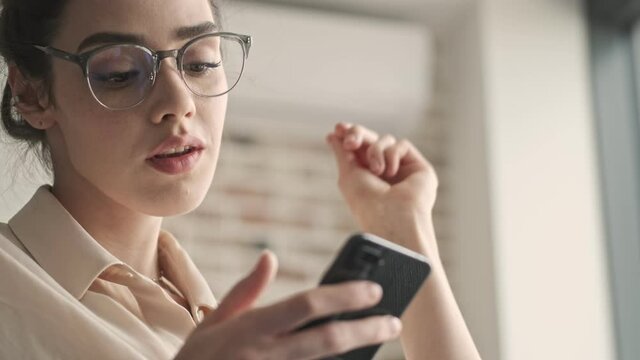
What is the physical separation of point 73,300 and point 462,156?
1667 mm

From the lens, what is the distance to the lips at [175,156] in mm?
1144

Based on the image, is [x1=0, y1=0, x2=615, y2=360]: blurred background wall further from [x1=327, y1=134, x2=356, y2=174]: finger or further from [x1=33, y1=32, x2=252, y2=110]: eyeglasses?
[x1=33, y1=32, x2=252, y2=110]: eyeglasses

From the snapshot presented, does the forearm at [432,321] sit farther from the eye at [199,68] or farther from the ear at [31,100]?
the ear at [31,100]

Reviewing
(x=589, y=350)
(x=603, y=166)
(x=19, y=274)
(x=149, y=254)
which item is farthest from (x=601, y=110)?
(x=19, y=274)

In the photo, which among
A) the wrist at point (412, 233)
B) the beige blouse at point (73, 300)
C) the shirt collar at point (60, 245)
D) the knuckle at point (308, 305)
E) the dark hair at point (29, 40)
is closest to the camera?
the knuckle at point (308, 305)

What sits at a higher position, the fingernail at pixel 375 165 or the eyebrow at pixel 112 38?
the eyebrow at pixel 112 38

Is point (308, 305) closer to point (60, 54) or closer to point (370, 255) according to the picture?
point (370, 255)

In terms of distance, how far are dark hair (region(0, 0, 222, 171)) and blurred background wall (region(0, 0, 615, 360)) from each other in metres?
1.05

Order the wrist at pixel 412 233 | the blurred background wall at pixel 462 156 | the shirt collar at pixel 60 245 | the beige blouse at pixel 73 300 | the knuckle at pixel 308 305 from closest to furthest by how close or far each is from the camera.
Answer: the knuckle at pixel 308 305 → the beige blouse at pixel 73 300 → the shirt collar at pixel 60 245 → the wrist at pixel 412 233 → the blurred background wall at pixel 462 156

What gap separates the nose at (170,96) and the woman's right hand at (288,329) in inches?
13.9

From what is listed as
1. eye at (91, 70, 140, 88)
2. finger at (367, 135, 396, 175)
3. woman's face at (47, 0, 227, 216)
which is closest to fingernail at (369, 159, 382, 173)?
finger at (367, 135, 396, 175)

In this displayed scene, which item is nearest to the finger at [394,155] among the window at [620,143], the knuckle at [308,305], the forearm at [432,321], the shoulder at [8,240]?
the forearm at [432,321]

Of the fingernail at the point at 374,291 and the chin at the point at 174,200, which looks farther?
the chin at the point at 174,200

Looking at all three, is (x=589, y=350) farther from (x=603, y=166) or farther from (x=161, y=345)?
(x=161, y=345)
